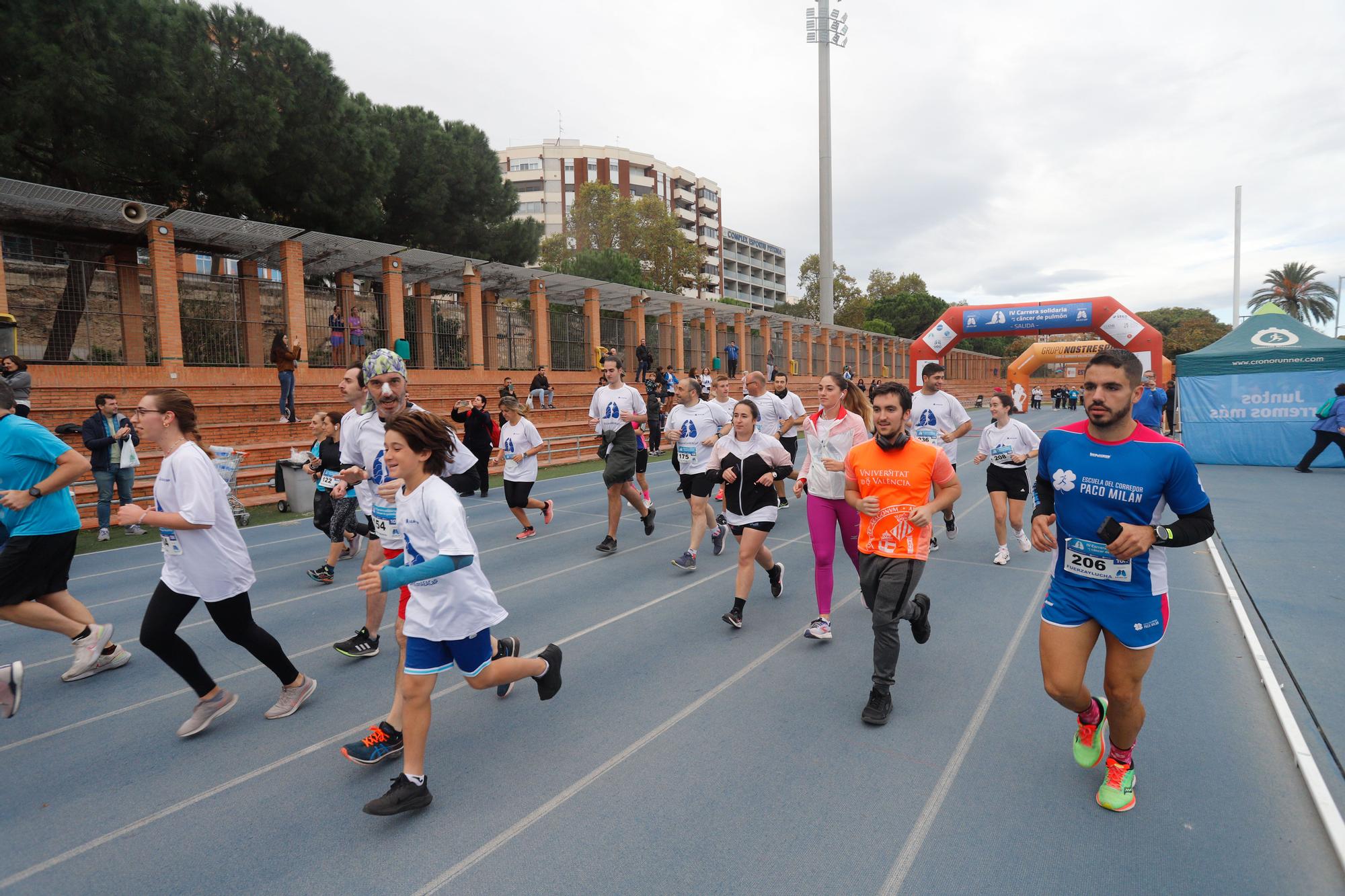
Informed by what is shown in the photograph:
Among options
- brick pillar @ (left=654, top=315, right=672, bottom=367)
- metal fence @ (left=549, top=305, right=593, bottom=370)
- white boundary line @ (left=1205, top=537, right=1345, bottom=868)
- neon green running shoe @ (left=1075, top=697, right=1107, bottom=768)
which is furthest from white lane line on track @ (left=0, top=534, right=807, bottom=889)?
brick pillar @ (left=654, top=315, right=672, bottom=367)

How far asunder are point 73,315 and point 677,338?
20103 millimetres

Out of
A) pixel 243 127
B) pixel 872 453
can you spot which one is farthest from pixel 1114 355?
pixel 243 127

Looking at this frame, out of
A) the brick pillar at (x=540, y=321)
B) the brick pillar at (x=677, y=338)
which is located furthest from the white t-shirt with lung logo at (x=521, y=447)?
the brick pillar at (x=677, y=338)

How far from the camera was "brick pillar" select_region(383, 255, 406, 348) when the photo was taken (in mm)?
19250

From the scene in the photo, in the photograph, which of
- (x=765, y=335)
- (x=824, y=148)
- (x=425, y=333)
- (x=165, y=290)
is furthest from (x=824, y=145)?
(x=165, y=290)

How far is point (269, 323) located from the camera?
60.7 feet

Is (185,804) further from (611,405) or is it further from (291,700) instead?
(611,405)

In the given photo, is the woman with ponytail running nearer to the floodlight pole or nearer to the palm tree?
the floodlight pole

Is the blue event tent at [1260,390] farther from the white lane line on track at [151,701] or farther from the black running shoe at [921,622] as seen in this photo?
the white lane line on track at [151,701]

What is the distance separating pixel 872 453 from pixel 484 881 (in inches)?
120

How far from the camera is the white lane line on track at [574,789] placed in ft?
9.08

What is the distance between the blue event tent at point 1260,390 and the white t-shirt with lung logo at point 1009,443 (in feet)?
40.7

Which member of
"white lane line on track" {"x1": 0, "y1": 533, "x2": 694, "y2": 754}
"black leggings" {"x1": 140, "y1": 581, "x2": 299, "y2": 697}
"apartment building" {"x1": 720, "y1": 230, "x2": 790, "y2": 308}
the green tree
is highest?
"apartment building" {"x1": 720, "y1": 230, "x2": 790, "y2": 308}

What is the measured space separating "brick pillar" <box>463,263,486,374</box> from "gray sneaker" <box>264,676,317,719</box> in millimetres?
17693
